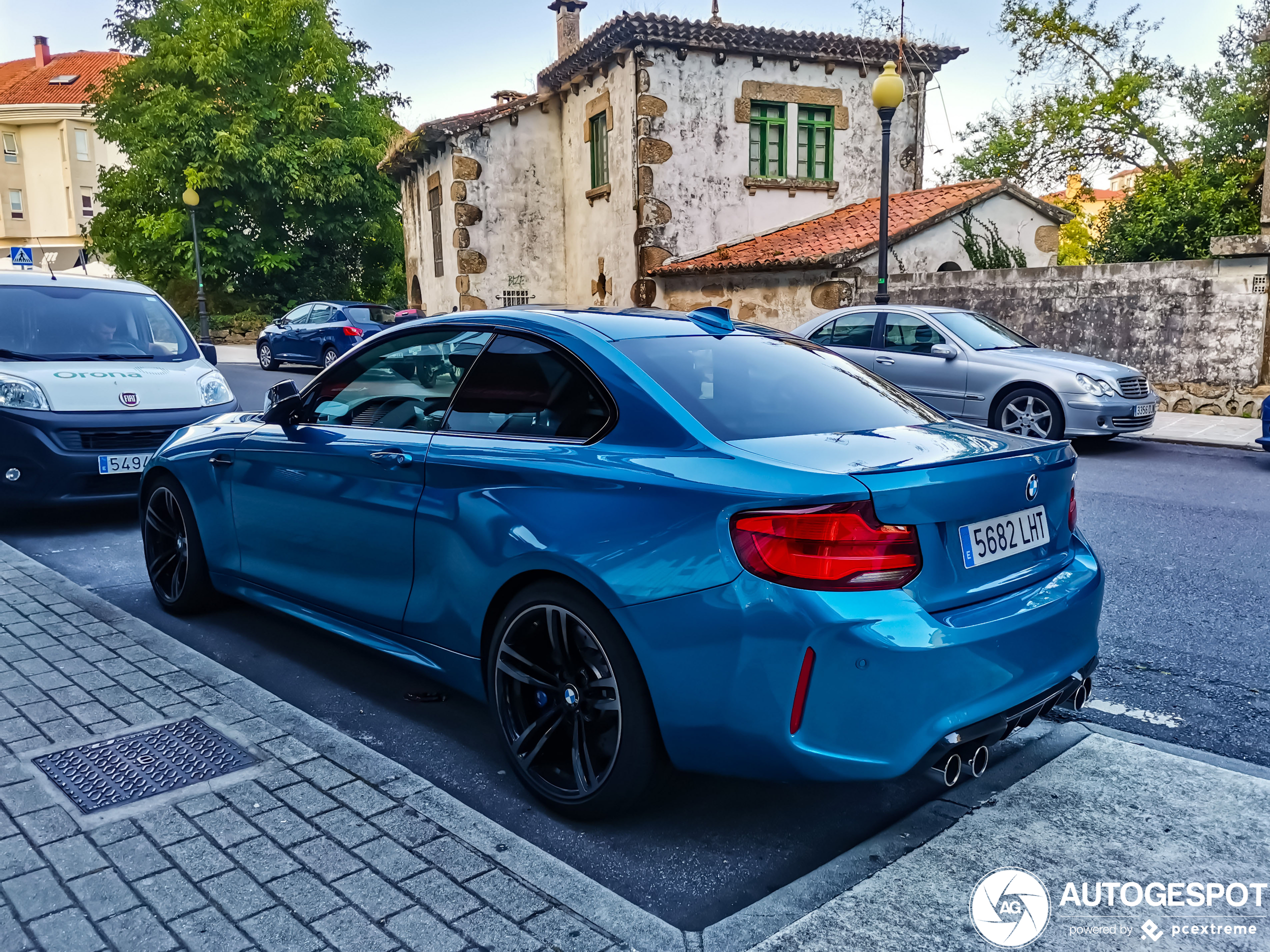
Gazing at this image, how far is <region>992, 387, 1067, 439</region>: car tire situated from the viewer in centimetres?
1049

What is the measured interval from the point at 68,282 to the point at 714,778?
7002 millimetres

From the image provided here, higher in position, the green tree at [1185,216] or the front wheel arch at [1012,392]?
the green tree at [1185,216]

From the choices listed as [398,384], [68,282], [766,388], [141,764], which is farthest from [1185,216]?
[141,764]

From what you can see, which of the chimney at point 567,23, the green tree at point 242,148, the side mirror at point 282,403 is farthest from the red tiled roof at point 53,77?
the side mirror at point 282,403

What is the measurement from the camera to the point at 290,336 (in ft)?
71.8

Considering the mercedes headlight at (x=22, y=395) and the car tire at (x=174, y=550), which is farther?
the mercedes headlight at (x=22, y=395)

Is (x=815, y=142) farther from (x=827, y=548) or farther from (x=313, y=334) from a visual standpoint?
(x=827, y=548)

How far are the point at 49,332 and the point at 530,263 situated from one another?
1790 cm

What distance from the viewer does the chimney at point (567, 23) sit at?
2698cm

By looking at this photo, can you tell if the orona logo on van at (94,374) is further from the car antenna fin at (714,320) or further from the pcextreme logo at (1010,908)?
the pcextreme logo at (1010,908)

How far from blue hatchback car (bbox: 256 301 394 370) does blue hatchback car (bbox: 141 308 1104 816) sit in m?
17.8

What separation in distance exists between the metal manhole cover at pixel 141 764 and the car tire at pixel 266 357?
2037 centimetres

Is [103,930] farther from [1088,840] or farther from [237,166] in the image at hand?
[237,166]

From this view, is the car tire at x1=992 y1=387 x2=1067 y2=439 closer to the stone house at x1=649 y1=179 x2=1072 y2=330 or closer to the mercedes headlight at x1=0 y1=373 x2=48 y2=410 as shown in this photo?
the stone house at x1=649 y1=179 x2=1072 y2=330
